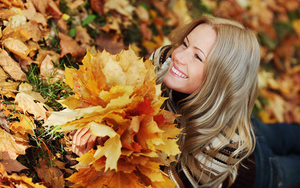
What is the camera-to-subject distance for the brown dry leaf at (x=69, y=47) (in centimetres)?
153

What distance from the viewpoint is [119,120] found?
2.88 feet

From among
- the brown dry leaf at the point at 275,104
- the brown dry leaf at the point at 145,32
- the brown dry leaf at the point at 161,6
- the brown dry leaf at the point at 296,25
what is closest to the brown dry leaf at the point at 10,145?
the brown dry leaf at the point at 145,32

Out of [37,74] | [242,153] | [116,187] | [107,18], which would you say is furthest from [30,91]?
[242,153]

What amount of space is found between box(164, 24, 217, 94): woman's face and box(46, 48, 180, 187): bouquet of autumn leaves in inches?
12.4

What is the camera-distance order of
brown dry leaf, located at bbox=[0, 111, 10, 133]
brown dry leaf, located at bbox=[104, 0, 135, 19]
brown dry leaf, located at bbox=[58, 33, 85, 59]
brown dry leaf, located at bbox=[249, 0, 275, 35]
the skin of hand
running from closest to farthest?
the skin of hand < brown dry leaf, located at bbox=[0, 111, 10, 133] < brown dry leaf, located at bbox=[58, 33, 85, 59] < brown dry leaf, located at bbox=[104, 0, 135, 19] < brown dry leaf, located at bbox=[249, 0, 275, 35]

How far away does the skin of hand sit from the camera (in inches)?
39.1

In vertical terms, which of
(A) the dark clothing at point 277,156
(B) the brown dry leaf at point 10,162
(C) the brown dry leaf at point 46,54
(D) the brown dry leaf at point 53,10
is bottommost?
(A) the dark clothing at point 277,156

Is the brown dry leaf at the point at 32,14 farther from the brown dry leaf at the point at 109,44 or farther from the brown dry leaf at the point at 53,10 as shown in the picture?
the brown dry leaf at the point at 109,44

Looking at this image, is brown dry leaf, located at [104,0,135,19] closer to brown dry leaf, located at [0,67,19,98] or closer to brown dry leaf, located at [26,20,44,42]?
brown dry leaf, located at [26,20,44,42]

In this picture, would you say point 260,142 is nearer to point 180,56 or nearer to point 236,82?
point 236,82

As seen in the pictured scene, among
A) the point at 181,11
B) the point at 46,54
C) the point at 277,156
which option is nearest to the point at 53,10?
the point at 46,54

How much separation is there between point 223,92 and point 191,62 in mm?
259

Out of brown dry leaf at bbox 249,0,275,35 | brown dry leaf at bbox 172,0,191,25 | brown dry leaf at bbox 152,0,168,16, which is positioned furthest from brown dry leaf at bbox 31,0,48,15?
brown dry leaf at bbox 249,0,275,35

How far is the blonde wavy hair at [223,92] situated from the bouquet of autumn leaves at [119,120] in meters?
0.42
